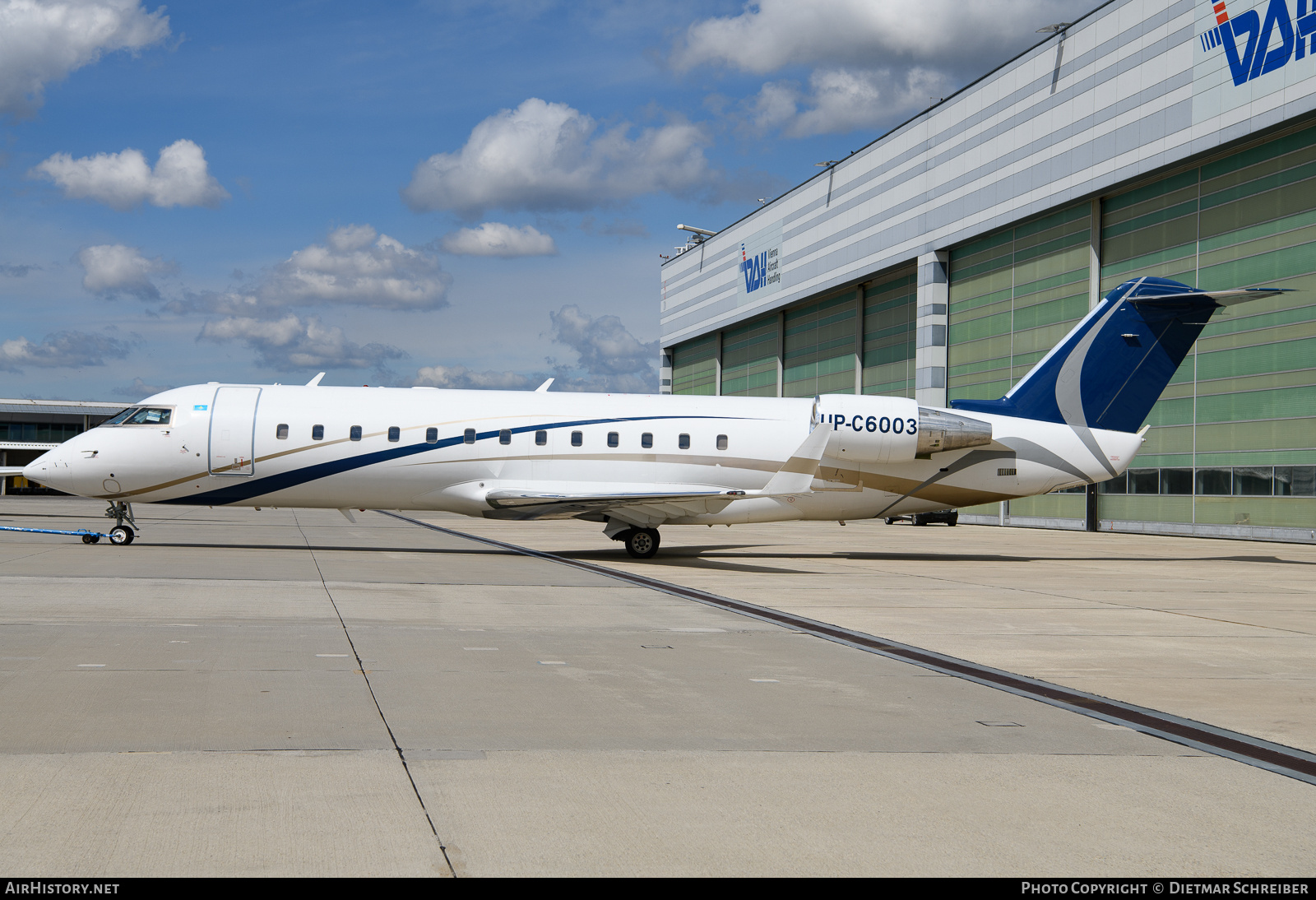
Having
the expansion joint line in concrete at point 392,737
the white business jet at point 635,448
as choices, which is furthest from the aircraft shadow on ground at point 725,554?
the expansion joint line in concrete at point 392,737

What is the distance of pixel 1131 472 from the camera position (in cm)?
4056

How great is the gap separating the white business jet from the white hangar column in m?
26.8

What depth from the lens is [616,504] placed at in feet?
66.2

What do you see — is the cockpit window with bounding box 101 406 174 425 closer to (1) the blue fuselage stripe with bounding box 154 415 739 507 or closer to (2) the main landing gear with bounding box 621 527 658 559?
(1) the blue fuselage stripe with bounding box 154 415 739 507

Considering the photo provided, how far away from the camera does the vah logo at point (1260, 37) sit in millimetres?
32281

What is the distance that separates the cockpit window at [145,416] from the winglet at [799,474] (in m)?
11.9

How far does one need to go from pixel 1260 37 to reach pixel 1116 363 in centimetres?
1771

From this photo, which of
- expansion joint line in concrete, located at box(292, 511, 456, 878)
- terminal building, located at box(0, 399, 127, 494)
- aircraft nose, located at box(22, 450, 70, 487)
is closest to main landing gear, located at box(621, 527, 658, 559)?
expansion joint line in concrete, located at box(292, 511, 456, 878)

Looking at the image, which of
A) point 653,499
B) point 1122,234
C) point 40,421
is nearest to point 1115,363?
point 653,499

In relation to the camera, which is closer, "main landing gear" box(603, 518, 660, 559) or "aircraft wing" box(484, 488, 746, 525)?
"aircraft wing" box(484, 488, 746, 525)

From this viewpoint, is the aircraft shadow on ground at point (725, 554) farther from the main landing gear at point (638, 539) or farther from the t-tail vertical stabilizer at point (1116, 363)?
the t-tail vertical stabilizer at point (1116, 363)

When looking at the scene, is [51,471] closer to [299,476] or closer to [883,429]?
[299,476]

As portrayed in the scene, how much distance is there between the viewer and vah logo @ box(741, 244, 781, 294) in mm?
66062
